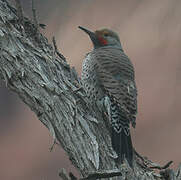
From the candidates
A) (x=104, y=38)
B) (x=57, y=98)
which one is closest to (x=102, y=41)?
(x=104, y=38)

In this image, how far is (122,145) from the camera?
7.37 ft

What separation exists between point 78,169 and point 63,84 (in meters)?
0.48

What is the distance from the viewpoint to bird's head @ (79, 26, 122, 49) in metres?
3.01

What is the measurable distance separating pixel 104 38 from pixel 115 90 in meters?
0.65

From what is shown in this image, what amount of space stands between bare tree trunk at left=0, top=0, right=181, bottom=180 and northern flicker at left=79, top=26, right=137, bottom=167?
0.24 feet

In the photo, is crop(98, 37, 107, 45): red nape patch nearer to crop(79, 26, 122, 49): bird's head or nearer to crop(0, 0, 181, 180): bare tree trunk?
crop(79, 26, 122, 49): bird's head

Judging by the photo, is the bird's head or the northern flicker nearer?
the northern flicker

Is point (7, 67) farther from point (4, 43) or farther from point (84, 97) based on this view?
point (84, 97)

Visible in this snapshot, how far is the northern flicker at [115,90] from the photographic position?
229 cm

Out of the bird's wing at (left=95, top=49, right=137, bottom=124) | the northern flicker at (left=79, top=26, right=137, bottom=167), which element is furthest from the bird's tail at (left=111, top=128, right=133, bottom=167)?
the bird's wing at (left=95, top=49, right=137, bottom=124)

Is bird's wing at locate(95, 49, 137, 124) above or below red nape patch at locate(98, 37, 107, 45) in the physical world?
below

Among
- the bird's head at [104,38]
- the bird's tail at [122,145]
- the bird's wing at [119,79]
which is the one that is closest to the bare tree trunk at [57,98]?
the bird's tail at [122,145]

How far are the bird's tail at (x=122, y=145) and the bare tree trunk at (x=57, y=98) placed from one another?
38 millimetres

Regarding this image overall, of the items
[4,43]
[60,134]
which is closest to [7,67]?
[4,43]
